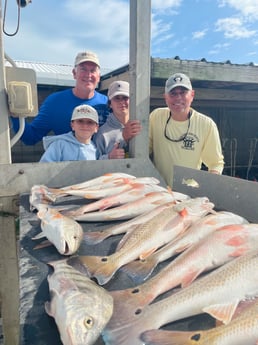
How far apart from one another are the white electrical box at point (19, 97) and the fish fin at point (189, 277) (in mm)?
2084

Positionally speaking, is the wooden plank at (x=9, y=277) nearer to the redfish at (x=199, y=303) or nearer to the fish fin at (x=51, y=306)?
the fish fin at (x=51, y=306)

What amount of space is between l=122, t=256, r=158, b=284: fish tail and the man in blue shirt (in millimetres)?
2647

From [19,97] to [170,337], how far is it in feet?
7.80

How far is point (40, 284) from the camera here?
1349mm

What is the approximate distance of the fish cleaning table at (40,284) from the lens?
1076mm

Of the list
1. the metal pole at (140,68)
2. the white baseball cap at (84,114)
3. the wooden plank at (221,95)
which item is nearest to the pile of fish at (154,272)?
the metal pole at (140,68)

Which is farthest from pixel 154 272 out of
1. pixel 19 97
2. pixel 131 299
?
pixel 19 97

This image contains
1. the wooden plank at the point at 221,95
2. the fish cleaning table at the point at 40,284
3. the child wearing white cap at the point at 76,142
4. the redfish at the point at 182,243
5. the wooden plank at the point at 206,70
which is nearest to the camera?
the fish cleaning table at the point at 40,284

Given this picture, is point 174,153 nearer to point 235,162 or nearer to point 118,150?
point 118,150

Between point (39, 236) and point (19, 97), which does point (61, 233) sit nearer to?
point (39, 236)

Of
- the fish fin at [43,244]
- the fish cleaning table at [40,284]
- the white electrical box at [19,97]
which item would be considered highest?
the white electrical box at [19,97]

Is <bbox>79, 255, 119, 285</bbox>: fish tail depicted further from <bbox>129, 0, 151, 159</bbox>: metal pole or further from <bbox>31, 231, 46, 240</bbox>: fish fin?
<bbox>129, 0, 151, 159</bbox>: metal pole

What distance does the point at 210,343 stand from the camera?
3.19ft

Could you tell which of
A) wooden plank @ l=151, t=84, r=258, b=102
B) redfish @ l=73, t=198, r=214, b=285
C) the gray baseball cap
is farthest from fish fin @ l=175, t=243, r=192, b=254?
wooden plank @ l=151, t=84, r=258, b=102
